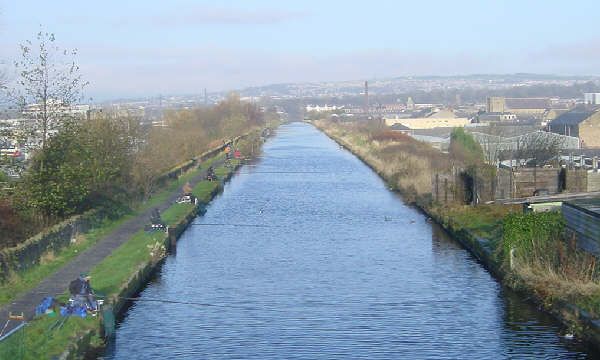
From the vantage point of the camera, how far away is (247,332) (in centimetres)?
1766

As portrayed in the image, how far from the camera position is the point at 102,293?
18688mm

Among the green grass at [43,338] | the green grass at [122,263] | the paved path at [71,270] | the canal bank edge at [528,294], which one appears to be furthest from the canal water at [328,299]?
the paved path at [71,270]

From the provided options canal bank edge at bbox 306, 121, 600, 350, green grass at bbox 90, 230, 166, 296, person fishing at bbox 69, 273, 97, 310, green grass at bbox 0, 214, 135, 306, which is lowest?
canal bank edge at bbox 306, 121, 600, 350

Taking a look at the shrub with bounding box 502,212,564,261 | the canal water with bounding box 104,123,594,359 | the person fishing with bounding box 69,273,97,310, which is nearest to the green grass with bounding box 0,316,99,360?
the person fishing with bounding box 69,273,97,310

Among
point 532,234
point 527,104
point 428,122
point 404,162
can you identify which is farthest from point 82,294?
point 527,104

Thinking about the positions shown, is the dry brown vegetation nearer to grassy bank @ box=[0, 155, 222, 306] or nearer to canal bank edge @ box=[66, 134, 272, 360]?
grassy bank @ box=[0, 155, 222, 306]

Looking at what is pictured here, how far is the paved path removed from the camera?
17.0 m

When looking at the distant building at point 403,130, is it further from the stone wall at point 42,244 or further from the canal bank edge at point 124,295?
the stone wall at point 42,244

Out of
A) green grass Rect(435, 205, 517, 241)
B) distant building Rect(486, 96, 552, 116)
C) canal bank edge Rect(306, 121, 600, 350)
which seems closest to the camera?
canal bank edge Rect(306, 121, 600, 350)

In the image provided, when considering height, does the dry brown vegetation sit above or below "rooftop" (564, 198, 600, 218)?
below

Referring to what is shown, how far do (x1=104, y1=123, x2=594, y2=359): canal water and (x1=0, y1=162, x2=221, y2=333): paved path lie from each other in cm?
148

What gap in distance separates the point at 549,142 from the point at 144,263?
26.7 metres

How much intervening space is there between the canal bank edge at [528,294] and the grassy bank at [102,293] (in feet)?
26.3

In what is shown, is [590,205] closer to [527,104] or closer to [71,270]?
[71,270]
